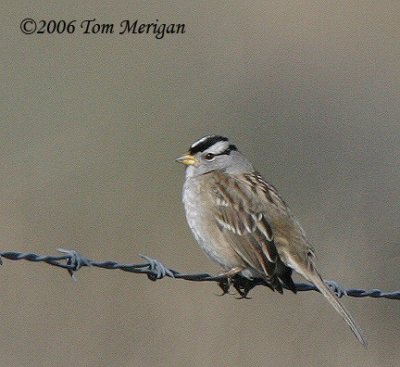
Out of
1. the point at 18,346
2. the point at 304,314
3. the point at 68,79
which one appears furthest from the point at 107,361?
the point at 68,79

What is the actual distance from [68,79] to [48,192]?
7.82 ft

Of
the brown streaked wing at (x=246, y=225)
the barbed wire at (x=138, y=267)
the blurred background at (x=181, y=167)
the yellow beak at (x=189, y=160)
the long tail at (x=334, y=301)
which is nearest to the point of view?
the barbed wire at (x=138, y=267)

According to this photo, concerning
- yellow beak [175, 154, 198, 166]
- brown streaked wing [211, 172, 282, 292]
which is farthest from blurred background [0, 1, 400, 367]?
brown streaked wing [211, 172, 282, 292]

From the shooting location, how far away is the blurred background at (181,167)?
28.3 feet

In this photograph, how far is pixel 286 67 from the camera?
13422 millimetres

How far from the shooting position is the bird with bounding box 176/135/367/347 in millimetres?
6887

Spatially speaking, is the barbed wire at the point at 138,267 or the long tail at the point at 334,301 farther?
the long tail at the point at 334,301

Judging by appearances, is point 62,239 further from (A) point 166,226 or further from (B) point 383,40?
(B) point 383,40

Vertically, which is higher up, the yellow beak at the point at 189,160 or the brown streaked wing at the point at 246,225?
the yellow beak at the point at 189,160

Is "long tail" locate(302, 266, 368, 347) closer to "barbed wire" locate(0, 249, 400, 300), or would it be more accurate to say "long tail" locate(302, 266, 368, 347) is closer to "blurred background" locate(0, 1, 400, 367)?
"barbed wire" locate(0, 249, 400, 300)

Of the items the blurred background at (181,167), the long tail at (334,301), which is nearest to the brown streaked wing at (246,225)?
the long tail at (334,301)

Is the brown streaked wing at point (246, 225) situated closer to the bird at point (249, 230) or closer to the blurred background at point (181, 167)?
the bird at point (249, 230)

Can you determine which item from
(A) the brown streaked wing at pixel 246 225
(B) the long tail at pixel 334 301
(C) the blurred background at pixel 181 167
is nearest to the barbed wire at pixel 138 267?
(B) the long tail at pixel 334 301

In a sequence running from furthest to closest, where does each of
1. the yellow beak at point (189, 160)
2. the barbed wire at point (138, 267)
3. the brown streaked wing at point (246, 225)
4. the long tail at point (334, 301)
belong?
the yellow beak at point (189, 160)
the brown streaked wing at point (246, 225)
the long tail at point (334, 301)
the barbed wire at point (138, 267)
